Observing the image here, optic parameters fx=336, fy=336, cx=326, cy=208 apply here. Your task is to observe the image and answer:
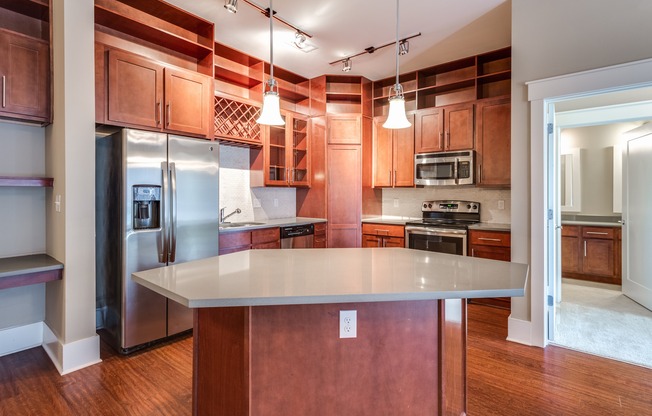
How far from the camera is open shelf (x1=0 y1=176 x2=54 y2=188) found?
2391mm

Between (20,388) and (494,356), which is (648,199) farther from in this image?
(20,388)

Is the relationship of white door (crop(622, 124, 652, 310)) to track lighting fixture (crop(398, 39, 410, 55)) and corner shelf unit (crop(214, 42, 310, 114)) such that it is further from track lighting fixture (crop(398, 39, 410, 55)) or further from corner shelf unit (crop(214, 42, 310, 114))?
corner shelf unit (crop(214, 42, 310, 114))

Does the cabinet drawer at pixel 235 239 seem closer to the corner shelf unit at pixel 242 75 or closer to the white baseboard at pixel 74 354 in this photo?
the white baseboard at pixel 74 354

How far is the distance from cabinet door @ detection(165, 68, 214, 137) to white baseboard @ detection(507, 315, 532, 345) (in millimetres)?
3403

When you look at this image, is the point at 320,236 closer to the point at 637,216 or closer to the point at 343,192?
the point at 343,192

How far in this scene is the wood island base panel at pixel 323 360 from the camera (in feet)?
4.81

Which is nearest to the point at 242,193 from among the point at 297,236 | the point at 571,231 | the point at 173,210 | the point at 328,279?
the point at 297,236

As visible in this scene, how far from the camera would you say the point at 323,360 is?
4.99 ft

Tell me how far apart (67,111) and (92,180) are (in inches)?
20.4

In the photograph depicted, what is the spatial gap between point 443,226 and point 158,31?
3689mm

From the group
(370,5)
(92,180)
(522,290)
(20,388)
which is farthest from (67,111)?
(522,290)

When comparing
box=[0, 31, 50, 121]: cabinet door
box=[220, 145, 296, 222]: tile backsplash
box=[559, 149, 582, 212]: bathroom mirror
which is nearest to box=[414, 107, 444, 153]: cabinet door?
box=[220, 145, 296, 222]: tile backsplash

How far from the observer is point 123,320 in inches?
105

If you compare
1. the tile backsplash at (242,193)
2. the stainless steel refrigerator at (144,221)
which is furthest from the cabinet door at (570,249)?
the stainless steel refrigerator at (144,221)
